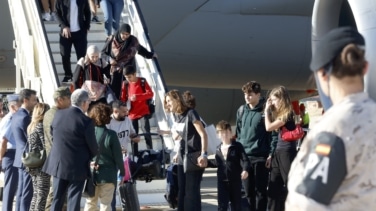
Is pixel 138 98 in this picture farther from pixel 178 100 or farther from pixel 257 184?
pixel 257 184

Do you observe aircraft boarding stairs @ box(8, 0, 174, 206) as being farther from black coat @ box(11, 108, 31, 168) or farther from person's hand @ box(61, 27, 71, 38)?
black coat @ box(11, 108, 31, 168)

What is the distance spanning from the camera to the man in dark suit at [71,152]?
21.0 feet

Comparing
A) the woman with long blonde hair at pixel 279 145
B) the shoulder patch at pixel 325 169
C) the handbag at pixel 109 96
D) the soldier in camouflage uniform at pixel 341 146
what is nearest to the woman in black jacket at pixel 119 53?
the handbag at pixel 109 96

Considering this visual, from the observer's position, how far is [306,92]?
14453 mm

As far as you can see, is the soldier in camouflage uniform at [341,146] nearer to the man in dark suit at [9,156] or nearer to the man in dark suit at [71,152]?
the man in dark suit at [71,152]

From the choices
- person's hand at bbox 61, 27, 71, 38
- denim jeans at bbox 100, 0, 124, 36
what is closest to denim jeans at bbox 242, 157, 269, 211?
Result: person's hand at bbox 61, 27, 71, 38

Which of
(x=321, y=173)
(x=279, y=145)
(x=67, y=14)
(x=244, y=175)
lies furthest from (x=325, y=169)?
(x=67, y=14)

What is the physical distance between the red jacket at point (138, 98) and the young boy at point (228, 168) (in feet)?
3.76

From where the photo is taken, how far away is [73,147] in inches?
252

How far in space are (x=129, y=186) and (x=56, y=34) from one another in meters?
3.92

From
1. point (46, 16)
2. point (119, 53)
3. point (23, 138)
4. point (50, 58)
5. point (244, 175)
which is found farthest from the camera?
point (46, 16)

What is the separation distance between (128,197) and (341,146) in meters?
5.06

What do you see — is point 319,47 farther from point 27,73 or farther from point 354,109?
point 27,73

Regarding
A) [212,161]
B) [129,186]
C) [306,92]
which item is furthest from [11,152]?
[306,92]
